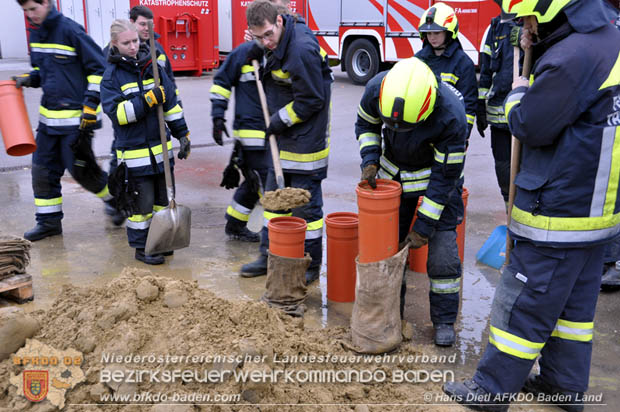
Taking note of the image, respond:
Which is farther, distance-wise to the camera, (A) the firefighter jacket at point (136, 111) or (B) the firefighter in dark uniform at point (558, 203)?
(A) the firefighter jacket at point (136, 111)

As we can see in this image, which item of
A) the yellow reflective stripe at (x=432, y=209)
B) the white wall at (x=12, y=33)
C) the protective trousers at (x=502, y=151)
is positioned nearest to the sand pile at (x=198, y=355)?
the yellow reflective stripe at (x=432, y=209)

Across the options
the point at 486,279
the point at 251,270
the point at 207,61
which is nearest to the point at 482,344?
the point at 486,279

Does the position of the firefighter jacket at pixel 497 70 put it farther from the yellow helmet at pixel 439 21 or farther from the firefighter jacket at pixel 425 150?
the firefighter jacket at pixel 425 150

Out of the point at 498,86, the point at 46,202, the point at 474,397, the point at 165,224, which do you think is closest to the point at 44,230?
the point at 46,202

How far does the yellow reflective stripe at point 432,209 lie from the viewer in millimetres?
3521

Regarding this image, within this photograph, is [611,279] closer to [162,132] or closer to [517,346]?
[517,346]

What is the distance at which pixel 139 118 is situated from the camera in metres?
4.80

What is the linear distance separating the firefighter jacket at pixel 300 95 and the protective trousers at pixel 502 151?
164 centimetres

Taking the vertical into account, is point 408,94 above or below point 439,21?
below

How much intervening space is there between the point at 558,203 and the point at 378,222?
1018 millimetres

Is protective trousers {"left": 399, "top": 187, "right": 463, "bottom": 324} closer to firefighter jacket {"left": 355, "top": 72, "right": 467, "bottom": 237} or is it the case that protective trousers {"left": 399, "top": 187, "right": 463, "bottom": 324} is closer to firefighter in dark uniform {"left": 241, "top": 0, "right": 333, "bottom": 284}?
firefighter jacket {"left": 355, "top": 72, "right": 467, "bottom": 237}

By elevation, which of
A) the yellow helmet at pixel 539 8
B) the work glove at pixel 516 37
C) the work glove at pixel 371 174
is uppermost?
the yellow helmet at pixel 539 8

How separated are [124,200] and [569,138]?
3.53 m

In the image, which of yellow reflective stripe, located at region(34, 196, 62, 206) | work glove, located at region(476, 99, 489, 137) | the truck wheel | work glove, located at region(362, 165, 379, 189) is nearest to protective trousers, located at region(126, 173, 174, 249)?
yellow reflective stripe, located at region(34, 196, 62, 206)
